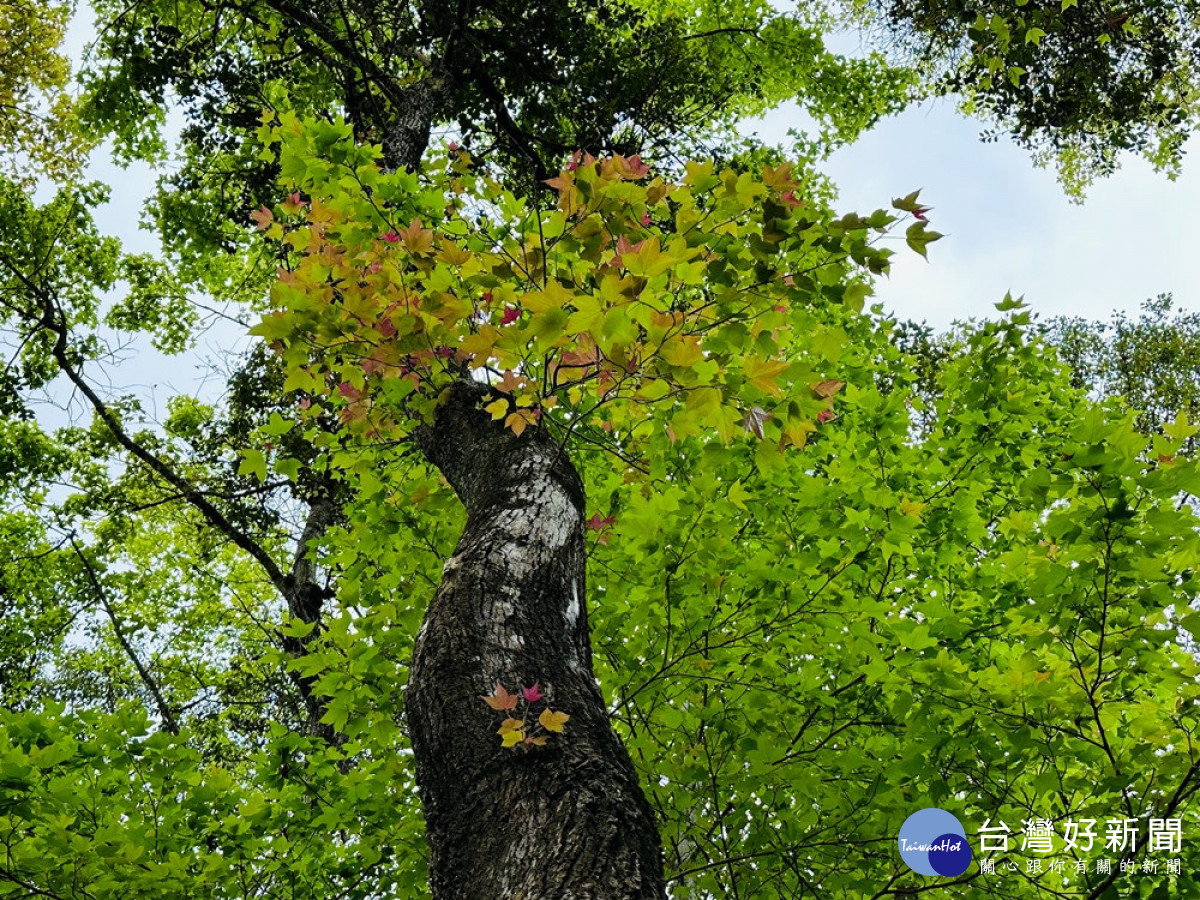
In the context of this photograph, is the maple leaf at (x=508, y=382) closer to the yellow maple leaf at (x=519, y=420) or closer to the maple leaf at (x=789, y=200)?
the yellow maple leaf at (x=519, y=420)

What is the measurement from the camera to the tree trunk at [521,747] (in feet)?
5.51

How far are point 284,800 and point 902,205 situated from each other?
136 inches

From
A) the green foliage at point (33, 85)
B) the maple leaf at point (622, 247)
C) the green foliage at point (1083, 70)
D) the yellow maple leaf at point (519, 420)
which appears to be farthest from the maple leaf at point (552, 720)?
the green foliage at point (33, 85)

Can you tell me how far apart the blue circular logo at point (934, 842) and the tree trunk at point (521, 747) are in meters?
1.41

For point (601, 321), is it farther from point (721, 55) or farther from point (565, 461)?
point (721, 55)

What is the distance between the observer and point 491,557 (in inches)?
95.7

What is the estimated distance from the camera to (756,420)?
2363 millimetres

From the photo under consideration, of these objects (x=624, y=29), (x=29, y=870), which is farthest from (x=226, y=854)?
(x=624, y=29)

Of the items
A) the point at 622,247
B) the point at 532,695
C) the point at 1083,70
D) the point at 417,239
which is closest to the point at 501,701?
the point at 532,695

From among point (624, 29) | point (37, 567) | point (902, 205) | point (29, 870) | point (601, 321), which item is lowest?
point (29, 870)

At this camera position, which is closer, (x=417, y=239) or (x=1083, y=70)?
(x=417, y=239)

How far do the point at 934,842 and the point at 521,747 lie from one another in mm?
1815

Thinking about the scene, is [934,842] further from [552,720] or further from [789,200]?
[789,200]

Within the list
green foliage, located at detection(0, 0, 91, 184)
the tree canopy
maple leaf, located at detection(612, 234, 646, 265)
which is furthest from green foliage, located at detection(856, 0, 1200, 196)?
green foliage, located at detection(0, 0, 91, 184)
